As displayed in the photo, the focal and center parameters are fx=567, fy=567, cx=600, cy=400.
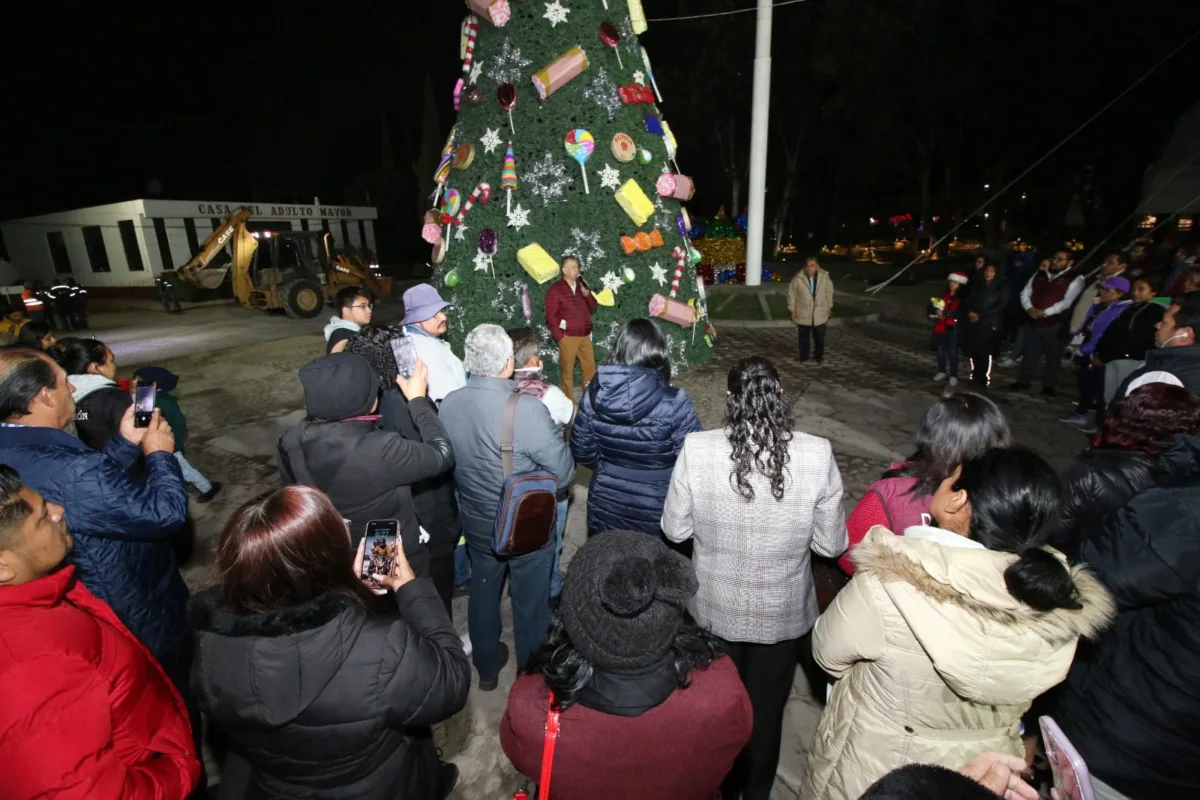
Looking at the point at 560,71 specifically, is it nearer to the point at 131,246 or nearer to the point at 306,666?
the point at 306,666

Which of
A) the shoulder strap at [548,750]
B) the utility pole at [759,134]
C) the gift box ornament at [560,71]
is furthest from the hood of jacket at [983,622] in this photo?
the utility pole at [759,134]

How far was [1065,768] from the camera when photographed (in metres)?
1.28

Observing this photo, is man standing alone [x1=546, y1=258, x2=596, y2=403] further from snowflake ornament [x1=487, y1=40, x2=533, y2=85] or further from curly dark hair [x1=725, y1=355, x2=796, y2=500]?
curly dark hair [x1=725, y1=355, x2=796, y2=500]

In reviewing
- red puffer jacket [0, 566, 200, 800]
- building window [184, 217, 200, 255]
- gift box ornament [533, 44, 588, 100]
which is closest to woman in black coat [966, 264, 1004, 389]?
gift box ornament [533, 44, 588, 100]

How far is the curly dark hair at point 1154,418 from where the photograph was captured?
7.41 feet

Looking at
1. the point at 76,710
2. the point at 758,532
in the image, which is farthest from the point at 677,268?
the point at 76,710

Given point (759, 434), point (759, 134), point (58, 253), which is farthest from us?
point (58, 253)

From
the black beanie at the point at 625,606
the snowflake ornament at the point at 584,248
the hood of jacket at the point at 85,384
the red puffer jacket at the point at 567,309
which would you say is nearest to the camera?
the black beanie at the point at 625,606

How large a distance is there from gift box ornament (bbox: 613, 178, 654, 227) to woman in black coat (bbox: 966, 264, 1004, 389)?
407 cm

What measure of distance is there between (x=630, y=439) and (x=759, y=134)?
10.8 meters

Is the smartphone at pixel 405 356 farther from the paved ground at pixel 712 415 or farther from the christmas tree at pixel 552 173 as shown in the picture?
the christmas tree at pixel 552 173

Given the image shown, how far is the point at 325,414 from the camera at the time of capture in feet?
7.30

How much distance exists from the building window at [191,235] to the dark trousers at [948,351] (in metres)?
26.2

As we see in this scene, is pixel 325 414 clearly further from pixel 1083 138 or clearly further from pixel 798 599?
pixel 1083 138
